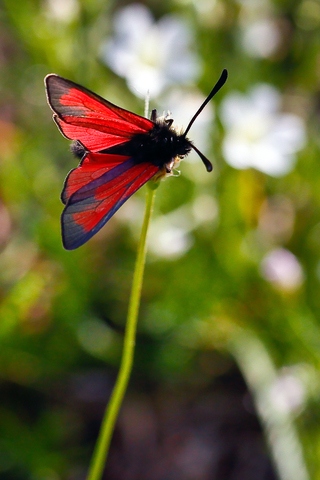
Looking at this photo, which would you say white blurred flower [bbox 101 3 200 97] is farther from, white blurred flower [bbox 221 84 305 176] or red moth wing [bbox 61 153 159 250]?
red moth wing [bbox 61 153 159 250]

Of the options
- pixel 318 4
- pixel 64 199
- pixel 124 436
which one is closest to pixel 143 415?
pixel 124 436

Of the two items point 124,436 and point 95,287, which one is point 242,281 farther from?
point 124,436

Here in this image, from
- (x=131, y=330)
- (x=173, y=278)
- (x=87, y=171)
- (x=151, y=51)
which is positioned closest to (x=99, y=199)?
(x=87, y=171)

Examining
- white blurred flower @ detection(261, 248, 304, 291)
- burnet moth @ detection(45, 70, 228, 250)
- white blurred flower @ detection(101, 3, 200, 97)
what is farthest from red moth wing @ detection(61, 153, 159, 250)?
white blurred flower @ detection(101, 3, 200, 97)

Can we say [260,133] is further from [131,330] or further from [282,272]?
[131,330]

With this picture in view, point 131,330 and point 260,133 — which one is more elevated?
point 260,133
